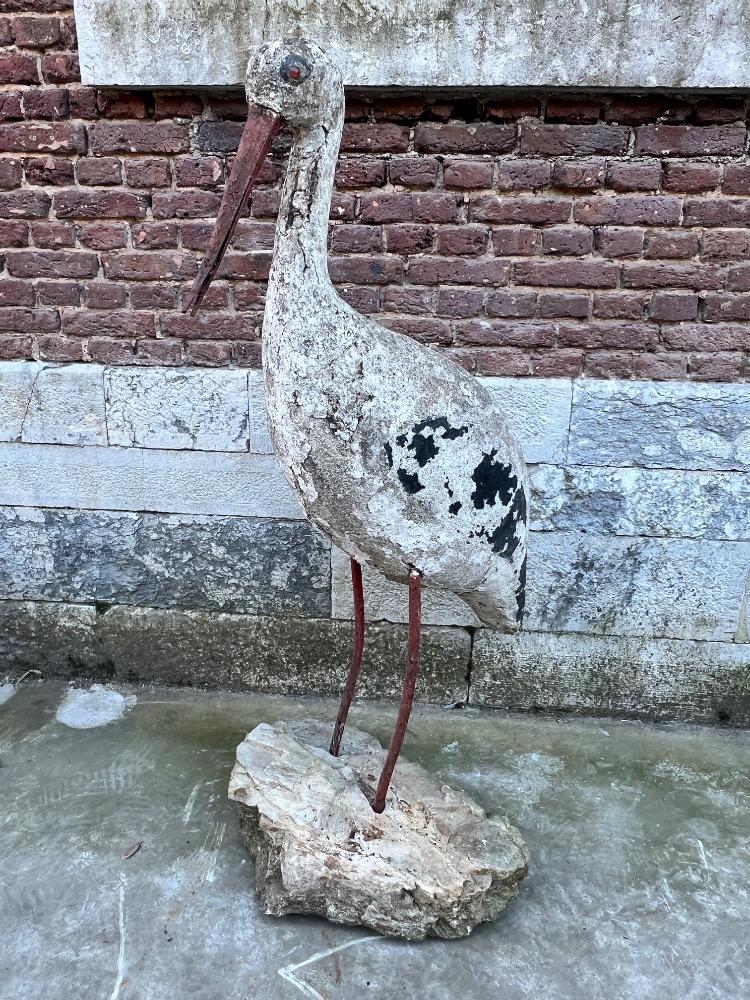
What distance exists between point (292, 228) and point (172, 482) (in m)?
1.46

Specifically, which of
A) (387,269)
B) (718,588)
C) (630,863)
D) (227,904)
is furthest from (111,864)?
(718,588)

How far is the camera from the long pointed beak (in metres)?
1.85

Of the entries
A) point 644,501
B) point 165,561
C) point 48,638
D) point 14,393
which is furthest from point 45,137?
point 644,501

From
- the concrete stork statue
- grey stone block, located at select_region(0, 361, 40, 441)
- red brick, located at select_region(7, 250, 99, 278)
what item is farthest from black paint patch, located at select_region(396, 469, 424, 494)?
grey stone block, located at select_region(0, 361, 40, 441)

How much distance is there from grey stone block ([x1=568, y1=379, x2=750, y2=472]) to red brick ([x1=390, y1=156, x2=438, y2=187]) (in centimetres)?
92

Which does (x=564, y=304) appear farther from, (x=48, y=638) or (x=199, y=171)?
(x=48, y=638)

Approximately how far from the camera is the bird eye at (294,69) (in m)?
1.78

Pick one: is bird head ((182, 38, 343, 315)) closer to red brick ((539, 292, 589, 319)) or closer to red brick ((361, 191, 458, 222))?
red brick ((361, 191, 458, 222))

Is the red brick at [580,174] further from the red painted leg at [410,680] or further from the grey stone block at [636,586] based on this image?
the red painted leg at [410,680]

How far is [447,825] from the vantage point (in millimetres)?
2342

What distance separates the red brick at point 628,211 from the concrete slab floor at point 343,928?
1.98 metres

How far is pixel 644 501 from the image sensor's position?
2934mm

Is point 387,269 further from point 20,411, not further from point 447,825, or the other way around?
point 447,825

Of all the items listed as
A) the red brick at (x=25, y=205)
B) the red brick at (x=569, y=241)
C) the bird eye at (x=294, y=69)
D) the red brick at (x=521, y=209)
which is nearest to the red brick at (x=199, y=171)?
the red brick at (x=25, y=205)
